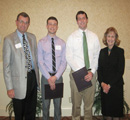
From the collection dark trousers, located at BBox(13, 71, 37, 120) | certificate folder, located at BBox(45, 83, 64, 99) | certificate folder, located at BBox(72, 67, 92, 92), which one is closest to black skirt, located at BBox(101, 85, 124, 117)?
certificate folder, located at BBox(72, 67, 92, 92)

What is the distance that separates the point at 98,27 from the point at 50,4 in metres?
1.21

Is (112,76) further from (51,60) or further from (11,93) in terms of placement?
(11,93)

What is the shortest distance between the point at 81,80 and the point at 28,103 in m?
0.96

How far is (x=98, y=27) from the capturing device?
2.67 metres

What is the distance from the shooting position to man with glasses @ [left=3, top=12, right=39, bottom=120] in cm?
165

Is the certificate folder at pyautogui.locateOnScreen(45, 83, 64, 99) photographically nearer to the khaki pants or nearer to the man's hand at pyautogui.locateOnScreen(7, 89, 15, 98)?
the khaki pants

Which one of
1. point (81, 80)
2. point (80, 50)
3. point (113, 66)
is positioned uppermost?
point (80, 50)

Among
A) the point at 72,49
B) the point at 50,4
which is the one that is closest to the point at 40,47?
the point at 72,49

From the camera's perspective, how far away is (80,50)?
2016 mm

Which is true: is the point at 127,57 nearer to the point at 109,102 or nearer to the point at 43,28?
the point at 109,102

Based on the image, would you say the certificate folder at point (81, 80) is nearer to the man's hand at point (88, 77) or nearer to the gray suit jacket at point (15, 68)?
the man's hand at point (88, 77)

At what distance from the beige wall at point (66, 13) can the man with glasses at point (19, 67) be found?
0.87 metres

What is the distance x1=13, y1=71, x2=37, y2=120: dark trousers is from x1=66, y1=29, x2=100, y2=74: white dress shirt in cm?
69

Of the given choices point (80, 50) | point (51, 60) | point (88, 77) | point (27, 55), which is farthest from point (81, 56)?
point (27, 55)
